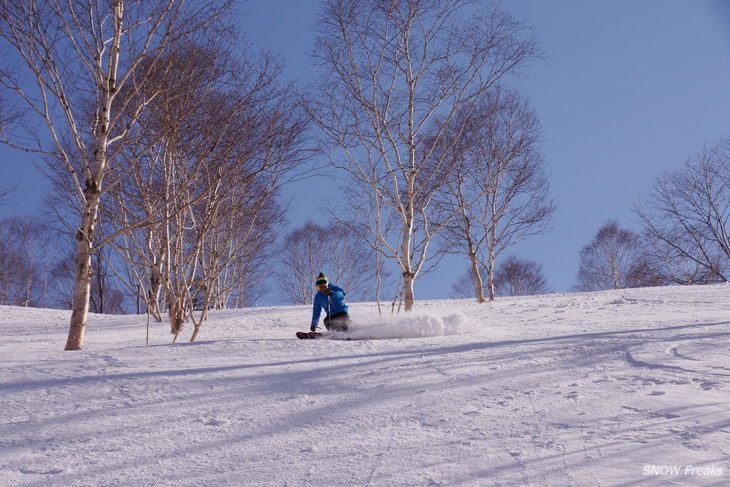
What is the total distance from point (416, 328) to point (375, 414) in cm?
344

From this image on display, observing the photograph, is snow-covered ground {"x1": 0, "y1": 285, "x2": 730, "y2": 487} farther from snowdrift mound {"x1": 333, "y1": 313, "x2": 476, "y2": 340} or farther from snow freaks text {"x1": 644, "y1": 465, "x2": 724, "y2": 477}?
snowdrift mound {"x1": 333, "y1": 313, "x2": 476, "y2": 340}

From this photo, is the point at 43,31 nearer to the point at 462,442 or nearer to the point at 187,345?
the point at 187,345

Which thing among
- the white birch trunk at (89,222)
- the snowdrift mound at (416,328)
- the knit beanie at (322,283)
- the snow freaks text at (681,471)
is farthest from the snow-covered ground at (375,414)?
the knit beanie at (322,283)

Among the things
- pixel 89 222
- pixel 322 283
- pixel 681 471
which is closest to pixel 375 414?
pixel 681 471

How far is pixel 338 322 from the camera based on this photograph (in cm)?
695

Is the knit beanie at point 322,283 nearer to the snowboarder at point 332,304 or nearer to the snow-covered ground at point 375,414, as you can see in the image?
the snowboarder at point 332,304

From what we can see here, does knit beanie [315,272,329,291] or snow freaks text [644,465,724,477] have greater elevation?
knit beanie [315,272,329,291]

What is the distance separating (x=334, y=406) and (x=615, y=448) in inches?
62.8

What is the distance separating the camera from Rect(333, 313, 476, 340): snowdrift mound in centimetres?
620

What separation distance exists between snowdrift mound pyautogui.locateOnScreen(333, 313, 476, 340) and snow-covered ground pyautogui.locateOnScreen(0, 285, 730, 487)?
1110 millimetres

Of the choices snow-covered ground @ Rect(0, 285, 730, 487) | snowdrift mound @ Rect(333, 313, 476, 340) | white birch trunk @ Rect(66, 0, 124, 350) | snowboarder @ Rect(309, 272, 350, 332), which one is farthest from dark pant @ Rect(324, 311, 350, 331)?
white birch trunk @ Rect(66, 0, 124, 350)

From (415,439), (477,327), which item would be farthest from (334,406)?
(477,327)

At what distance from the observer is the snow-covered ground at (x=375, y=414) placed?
2086mm

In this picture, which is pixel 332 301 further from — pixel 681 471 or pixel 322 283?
pixel 681 471
